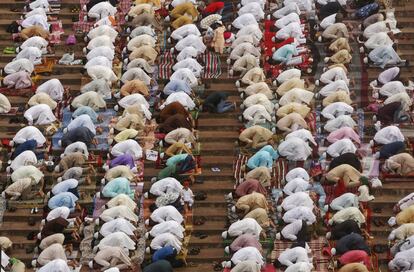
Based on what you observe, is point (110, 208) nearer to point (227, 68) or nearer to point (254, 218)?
point (254, 218)

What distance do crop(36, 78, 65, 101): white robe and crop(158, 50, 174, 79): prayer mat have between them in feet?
10.5

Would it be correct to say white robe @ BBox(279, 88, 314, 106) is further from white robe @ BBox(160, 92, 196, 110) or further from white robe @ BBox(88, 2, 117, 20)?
white robe @ BBox(88, 2, 117, 20)

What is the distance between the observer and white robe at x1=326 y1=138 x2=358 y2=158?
4847 centimetres

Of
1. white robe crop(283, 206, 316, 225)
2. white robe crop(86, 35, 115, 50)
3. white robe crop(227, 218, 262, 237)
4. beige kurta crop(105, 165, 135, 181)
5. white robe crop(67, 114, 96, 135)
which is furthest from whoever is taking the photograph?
white robe crop(86, 35, 115, 50)

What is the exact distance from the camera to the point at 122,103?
50656 mm

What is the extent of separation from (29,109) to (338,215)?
1034cm

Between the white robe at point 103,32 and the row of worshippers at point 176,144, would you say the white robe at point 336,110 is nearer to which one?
the row of worshippers at point 176,144

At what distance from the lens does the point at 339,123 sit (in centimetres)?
4941

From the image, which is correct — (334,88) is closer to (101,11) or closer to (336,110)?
(336,110)

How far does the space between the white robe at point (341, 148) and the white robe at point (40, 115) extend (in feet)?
28.2

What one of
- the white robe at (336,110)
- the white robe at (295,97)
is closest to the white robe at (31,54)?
the white robe at (295,97)

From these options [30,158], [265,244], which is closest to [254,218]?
[265,244]

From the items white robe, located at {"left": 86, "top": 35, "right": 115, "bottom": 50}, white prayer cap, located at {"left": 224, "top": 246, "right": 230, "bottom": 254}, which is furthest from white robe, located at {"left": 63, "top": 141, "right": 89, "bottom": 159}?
white prayer cap, located at {"left": 224, "top": 246, "right": 230, "bottom": 254}

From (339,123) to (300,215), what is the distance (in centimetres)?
424
